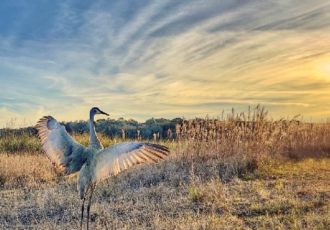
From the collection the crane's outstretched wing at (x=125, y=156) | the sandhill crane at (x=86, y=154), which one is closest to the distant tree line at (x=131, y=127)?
the sandhill crane at (x=86, y=154)

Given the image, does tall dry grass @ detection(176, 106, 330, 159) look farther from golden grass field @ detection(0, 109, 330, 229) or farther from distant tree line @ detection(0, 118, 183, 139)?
distant tree line @ detection(0, 118, 183, 139)

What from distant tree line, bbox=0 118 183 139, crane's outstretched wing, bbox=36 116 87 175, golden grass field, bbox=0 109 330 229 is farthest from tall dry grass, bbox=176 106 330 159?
distant tree line, bbox=0 118 183 139

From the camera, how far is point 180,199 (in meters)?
8.58

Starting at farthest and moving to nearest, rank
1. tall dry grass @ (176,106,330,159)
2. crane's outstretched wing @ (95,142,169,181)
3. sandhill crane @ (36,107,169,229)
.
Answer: tall dry grass @ (176,106,330,159), sandhill crane @ (36,107,169,229), crane's outstretched wing @ (95,142,169,181)

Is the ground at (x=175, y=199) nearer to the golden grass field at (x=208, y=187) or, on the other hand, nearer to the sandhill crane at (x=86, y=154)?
the golden grass field at (x=208, y=187)

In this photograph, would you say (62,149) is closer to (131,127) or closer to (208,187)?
(208,187)

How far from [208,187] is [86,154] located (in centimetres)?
309

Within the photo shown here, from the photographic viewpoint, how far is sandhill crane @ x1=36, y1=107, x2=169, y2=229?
565 cm

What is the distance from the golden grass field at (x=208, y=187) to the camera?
24.0 feet

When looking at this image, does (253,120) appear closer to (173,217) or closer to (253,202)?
(253,202)

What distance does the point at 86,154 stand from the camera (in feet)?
20.9

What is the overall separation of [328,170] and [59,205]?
7053 mm

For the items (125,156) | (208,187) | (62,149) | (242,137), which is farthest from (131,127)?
(125,156)

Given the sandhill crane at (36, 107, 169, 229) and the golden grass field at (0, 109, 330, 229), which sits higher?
A: the sandhill crane at (36, 107, 169, 229)
